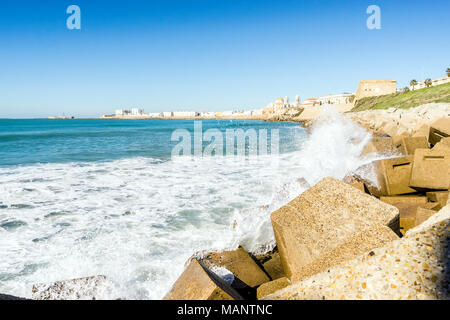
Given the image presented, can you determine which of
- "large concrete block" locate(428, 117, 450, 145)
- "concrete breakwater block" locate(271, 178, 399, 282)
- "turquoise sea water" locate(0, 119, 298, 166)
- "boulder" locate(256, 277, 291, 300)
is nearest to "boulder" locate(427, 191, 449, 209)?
"concrete breakwater block" locate(271, 178, 399, 282)

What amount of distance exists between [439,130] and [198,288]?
32.2 ft

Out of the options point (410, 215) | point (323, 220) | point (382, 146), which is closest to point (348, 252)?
point (323, 220)

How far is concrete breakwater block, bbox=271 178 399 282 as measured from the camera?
2.65 meters

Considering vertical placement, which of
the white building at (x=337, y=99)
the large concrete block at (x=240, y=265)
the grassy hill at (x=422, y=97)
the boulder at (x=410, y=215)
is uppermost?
the white building at (x=337, y=99)

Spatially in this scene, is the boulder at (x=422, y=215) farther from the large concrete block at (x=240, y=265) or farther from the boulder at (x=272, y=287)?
the large concrete block at (x=240, y=265)

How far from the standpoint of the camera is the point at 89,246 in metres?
4.33

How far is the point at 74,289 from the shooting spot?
8.00 feet

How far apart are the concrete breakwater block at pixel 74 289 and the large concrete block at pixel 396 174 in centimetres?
496

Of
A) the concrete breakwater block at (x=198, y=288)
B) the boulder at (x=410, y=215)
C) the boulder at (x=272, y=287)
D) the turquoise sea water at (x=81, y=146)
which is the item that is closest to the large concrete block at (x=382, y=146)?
the boulder at (x=410, y=215)

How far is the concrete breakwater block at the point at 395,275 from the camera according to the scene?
4.38ft

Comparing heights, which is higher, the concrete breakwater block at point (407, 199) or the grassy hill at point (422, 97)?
the grassy hill at point (422, 97)

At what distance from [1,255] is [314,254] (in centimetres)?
467

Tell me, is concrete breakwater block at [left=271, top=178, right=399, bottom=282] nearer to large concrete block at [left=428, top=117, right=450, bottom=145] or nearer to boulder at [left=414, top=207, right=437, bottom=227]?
boulder at [left=414, top=207, right=437, bottom=227]
